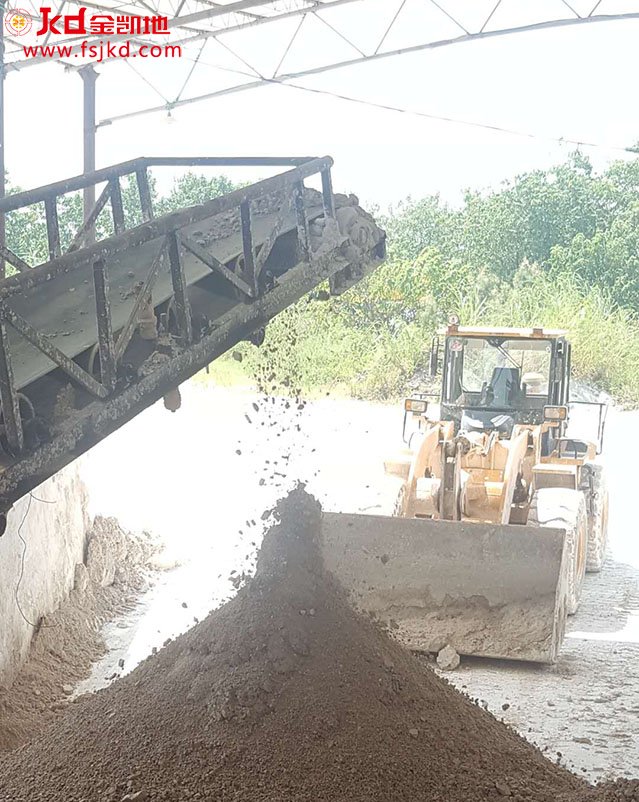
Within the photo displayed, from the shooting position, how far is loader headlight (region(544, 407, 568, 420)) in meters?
7.64

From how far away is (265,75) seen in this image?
1124 cm

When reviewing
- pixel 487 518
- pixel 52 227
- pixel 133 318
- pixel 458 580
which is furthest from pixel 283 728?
pixel 487 518

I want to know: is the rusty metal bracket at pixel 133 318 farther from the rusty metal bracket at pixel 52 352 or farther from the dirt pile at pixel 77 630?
the dirt pile at pixel 77 630

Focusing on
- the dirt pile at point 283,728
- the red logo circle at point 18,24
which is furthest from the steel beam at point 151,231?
the red logo circle at point 18,24

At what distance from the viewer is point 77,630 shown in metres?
6.78

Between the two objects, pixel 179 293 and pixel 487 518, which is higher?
pixel 179 293

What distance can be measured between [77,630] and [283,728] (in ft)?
9.81

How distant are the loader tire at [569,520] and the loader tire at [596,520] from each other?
1.40ft

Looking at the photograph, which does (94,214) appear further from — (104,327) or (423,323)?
(423,323)

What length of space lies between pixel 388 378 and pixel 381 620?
46.6ft

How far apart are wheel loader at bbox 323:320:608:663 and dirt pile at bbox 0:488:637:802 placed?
137 cm

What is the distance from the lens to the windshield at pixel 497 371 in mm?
8062

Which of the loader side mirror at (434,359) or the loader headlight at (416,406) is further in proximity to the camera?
the loader headlight at (416,406)

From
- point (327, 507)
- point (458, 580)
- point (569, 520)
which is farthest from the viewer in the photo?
point (327, 507)
